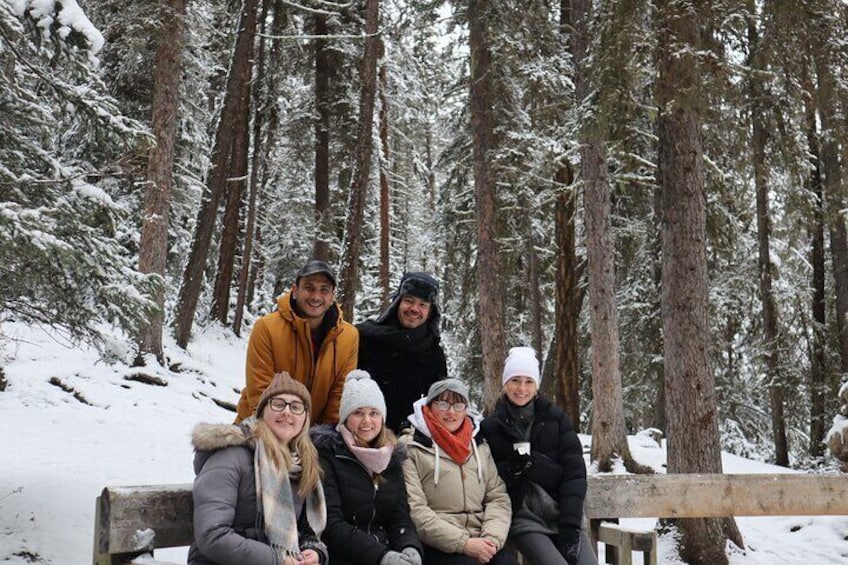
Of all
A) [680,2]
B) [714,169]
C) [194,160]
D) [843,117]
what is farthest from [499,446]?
[194,160]

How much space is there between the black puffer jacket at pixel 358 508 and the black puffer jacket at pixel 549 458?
76cm

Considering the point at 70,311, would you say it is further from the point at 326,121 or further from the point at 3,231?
the point at 326,121

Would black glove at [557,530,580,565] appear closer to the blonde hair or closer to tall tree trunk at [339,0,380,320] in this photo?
the blonde hair

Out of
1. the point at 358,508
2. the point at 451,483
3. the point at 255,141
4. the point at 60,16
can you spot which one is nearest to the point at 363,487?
the point at 358,508

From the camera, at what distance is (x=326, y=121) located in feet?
62.1

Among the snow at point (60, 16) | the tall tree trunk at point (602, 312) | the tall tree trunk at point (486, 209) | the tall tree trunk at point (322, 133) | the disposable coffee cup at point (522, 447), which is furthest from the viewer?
the tall tree trunk at point (322, 133)

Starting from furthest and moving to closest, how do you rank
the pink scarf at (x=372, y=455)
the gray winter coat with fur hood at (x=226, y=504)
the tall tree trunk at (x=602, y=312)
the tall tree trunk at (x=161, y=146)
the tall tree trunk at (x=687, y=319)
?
1. the tall tree trunk at (x=161, y=146)
2. the tall tree trunk at (x=602, y=312)
3. the tall tree trunk at (x=687, y=319)
4. the pink scarf at (x=372, y=455)
5. the gray winter coat with fur hood at (x=226, y=504)

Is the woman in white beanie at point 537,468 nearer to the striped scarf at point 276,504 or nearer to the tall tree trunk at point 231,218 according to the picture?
the striped scarf at point 276,504

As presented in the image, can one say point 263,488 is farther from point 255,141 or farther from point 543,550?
point 255,141

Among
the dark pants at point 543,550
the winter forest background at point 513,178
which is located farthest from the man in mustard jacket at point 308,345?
the winter forest background at point 513,178

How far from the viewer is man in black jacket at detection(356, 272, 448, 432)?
4488 millimetres

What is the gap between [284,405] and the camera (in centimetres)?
360

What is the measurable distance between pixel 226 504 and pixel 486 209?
32.5 ft

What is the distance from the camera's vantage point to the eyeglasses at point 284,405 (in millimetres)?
3592
